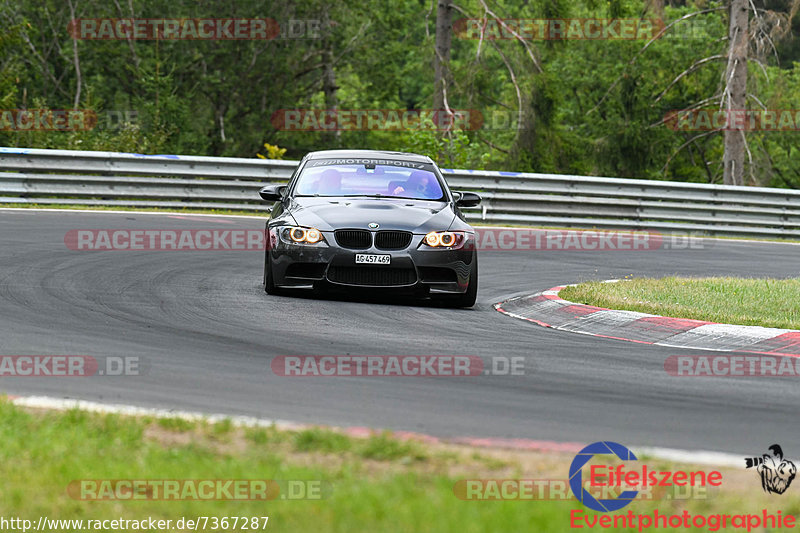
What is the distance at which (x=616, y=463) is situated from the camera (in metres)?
5.14

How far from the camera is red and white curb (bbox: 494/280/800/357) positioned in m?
9.20

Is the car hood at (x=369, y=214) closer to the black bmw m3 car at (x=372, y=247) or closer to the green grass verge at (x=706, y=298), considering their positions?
the black bmw m3 car at (x=372, y=247)

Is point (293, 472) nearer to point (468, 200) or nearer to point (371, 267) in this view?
point (371, 267)

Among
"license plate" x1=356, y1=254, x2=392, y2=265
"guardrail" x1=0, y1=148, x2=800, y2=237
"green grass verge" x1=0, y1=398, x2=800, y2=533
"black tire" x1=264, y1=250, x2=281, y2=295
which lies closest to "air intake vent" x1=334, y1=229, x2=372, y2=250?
"license plate" x1=356, y1=254, x2=392, y2=265

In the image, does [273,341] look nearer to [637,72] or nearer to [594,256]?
[594,256]

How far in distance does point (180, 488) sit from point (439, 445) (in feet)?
4.51

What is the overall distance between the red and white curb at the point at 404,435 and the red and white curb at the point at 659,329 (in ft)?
12.7

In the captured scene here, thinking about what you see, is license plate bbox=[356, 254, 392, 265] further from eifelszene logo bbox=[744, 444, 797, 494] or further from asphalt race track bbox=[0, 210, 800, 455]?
eifelszene logo bbox=[744, 444, 797, 494]

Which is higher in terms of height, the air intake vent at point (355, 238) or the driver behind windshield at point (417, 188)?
the driver behind windshield at point (417, 188)

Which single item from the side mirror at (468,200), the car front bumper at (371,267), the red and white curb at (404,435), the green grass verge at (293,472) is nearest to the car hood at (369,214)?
the car front bumper at (371,267)

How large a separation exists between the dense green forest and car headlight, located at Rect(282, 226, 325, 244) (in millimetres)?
20281

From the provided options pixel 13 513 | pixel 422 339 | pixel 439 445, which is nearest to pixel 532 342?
pixel 422 339

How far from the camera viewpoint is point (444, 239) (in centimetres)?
1081

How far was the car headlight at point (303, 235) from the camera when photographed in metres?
10.7
